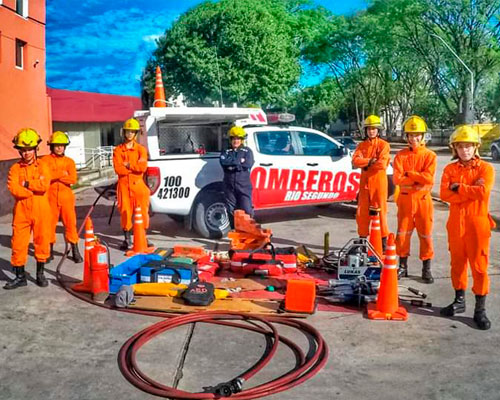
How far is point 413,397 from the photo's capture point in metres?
3.88

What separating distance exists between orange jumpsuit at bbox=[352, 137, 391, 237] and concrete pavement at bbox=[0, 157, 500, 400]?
1.34 meters

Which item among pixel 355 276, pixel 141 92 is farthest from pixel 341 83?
pixel 355 276

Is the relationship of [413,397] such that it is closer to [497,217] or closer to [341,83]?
[497,217]

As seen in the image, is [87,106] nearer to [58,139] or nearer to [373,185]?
[58,139]

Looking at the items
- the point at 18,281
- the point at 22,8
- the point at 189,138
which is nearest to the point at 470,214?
the point at 18,281

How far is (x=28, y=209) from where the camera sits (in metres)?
6.38

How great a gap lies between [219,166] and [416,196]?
146 inches

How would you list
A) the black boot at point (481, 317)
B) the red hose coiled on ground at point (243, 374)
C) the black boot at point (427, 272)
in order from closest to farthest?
the red hose coiled on ground at point (243, 374) → the black boot at point (481, 317) → the black boot at point (427, 272)

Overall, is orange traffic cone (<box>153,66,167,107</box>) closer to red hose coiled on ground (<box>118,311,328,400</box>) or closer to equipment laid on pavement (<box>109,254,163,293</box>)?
equipment laid on pavement (<box>109,254,163,293</box>)

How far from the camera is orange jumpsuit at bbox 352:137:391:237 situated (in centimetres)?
759

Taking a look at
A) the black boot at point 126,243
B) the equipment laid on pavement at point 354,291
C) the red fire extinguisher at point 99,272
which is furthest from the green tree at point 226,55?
the equipment laid on pavement at point 354,291

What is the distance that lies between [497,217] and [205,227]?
5.94 m

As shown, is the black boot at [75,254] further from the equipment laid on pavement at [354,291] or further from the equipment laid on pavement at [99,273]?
the equipment laid on pavement at [354,291]

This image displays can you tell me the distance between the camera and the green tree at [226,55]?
3509 centimetres
